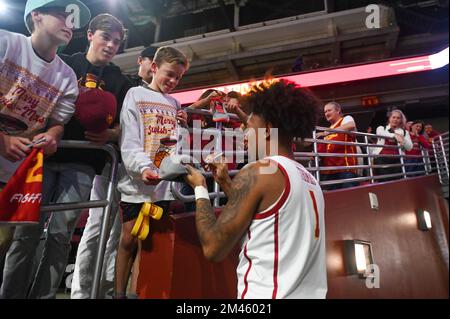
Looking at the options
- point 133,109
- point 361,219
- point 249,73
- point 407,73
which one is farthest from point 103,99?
point 249,73

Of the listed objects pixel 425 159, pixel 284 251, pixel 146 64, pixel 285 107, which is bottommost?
pixel 284 251

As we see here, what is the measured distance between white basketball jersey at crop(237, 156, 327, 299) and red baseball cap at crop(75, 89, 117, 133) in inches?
42.7

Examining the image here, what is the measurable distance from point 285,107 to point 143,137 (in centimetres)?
102

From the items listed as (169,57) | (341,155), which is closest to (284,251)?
(169,57)

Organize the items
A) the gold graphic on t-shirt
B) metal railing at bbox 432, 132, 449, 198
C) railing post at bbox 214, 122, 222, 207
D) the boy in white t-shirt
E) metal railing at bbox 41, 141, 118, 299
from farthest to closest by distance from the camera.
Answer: metal railing at bbox 432, 132, 449, 198, railing post at bbox 214, 122, 222, 207, the gold graphic on t-shirt, the boy in white t-shirt, metal railing at bbox 41, 141, 118, 299

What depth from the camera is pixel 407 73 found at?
764 centimetres

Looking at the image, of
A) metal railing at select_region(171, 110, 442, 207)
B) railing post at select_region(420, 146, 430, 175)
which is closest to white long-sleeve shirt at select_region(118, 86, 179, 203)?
metal railing at select_region(171, 110, 442, 207)

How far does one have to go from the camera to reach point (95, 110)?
6.39 ft

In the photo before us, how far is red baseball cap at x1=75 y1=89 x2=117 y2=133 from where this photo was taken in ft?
6.40

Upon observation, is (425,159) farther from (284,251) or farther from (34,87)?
(34,87)

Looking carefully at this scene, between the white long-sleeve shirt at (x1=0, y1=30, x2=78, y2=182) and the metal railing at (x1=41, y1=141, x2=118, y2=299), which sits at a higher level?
the white long-sleeve shirt at (x1=0, y1=30, x2=78, y2=182)

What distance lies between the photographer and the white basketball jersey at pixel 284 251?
4.76 ft

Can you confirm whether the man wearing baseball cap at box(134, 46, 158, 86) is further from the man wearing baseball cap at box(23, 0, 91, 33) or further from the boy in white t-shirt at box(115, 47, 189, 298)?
the man wearing baseball cap at box(23, 0, 91, 33)

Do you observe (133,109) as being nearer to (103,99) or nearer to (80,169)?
(103,99)
